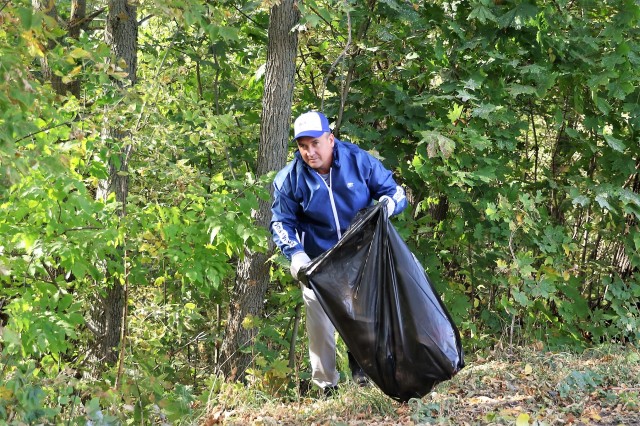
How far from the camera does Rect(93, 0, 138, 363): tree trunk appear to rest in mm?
6594

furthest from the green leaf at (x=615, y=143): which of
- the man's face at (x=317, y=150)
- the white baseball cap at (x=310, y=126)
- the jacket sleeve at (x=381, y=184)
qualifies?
the white baseball cap at (x=310, y=126)

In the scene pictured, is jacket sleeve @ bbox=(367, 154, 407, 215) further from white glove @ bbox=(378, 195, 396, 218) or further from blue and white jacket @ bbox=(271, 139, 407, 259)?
white glove @ bbox=(378, 195, 396, 218)

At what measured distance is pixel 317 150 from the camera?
457 centimetres

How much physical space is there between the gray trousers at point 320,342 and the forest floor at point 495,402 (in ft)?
Result: 0.42

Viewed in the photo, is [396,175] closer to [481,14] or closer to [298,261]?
[481,14]

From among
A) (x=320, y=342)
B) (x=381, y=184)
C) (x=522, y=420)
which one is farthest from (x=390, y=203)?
(x=522, y=420)

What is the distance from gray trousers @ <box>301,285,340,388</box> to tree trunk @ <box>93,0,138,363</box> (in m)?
1.97

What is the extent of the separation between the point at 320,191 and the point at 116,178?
262cm

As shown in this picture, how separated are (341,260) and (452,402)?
1005 mm

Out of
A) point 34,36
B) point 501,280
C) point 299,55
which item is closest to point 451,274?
point 501,280

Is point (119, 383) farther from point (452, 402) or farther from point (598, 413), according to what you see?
point (598, 413)

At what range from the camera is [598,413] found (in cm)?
416

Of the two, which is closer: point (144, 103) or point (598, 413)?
point (598, 413)

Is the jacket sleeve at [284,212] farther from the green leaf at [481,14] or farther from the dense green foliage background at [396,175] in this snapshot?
the green leaf at [481,14]
